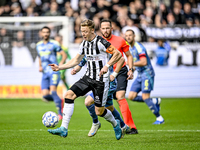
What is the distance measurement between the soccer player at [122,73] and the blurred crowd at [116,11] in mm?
9852

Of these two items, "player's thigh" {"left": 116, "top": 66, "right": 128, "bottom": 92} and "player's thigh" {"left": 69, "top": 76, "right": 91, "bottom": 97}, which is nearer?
"player's thigh" {"left": 69, "top": 76, "right": 91, "bottom": 97}

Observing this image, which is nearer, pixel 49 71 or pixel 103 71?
pixel 103 71

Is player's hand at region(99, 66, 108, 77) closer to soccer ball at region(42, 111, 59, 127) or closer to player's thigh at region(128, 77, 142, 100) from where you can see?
soccer ball at region(42, 111, 59, 127)

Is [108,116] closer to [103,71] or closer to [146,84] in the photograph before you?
[103,71]

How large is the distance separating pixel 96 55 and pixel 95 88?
0.59m

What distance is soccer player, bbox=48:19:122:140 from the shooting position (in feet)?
21.1

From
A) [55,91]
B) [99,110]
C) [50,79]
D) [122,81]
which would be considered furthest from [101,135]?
[50,79]

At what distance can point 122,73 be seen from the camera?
26.8 feet

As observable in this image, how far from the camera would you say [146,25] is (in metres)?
17.6

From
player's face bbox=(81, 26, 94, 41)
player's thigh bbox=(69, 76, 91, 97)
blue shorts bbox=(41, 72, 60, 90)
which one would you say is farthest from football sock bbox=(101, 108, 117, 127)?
blue shorts bbox=(41, 72, 60, 90)

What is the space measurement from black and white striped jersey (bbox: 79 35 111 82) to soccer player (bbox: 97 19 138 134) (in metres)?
1.08

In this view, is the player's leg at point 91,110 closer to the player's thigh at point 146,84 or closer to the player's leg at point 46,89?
→ the player's thigh at point 146,84

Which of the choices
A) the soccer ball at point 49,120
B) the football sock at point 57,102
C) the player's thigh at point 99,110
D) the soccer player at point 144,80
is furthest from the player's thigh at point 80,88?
the football sock at point 57,102

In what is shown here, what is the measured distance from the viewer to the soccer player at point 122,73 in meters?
7.65
